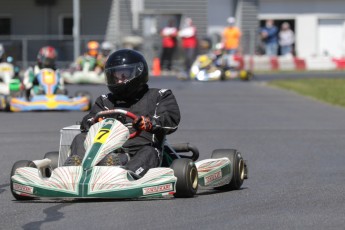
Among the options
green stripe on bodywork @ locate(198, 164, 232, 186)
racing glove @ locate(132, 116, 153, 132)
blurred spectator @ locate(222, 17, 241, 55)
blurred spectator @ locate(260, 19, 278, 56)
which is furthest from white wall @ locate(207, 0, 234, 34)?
racing glove @ locate(132, 116, 153, 132)

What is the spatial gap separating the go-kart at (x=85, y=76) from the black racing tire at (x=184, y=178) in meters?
21.6

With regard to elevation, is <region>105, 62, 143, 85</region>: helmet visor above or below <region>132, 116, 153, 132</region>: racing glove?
above

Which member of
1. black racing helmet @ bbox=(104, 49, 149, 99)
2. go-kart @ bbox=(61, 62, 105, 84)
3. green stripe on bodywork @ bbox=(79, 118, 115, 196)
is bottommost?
go-kart @ bbox=(61, 62, 105, 84)

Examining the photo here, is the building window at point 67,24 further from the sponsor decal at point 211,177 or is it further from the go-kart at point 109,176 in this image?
the sponsor decal at point 211,177

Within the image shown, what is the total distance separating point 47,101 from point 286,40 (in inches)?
815

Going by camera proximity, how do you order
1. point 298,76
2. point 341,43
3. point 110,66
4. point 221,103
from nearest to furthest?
point 110,66 → point 221,103 → point 298,76 → point 341,43

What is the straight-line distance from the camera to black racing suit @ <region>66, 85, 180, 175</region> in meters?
8.32

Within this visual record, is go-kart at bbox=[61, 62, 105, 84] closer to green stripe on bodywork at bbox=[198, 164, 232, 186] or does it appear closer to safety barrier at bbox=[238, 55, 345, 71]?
safety barrier at bbox=[238, 55, 345, 71]

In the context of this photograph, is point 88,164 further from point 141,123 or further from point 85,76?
point 85,76

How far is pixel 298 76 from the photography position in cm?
3275

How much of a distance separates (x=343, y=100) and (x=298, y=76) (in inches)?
440

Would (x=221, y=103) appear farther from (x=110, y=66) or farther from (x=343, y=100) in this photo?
(x=110, y=66)

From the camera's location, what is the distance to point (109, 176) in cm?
772

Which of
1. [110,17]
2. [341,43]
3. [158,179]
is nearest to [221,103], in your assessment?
[158,179]
